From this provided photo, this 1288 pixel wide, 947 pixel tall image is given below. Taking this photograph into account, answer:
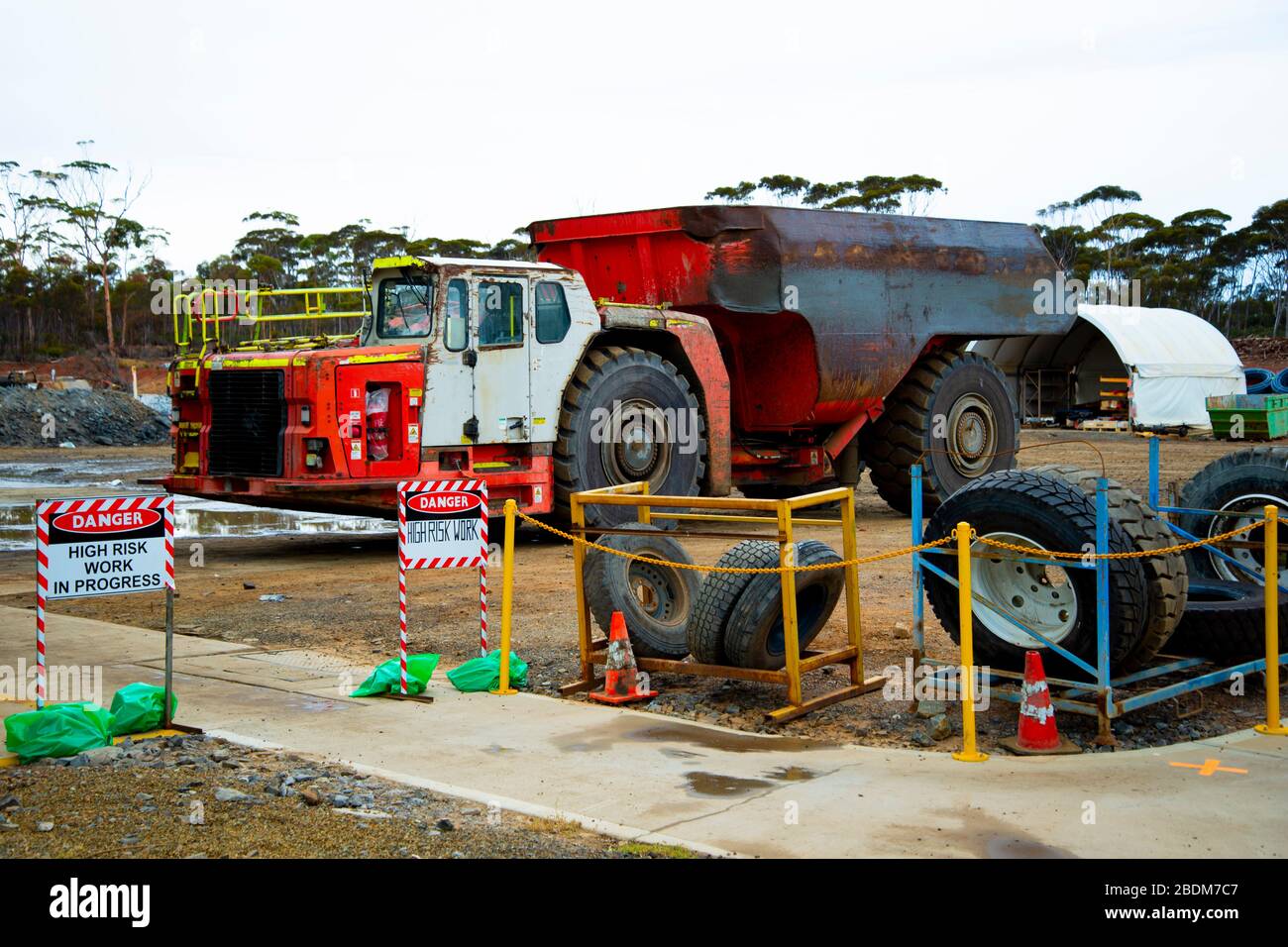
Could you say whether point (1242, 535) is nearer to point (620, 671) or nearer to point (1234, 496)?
point (1234, 496)

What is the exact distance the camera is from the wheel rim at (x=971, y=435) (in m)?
18.4

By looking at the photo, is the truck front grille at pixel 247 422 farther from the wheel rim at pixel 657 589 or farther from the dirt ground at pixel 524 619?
the wheel rim at pixel 657 589

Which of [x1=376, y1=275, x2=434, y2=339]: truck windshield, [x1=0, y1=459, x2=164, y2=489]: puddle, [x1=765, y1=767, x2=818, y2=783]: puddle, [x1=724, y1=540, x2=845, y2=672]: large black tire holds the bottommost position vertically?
[x1=765, y1=767, x2=818, y2=783]: puddle

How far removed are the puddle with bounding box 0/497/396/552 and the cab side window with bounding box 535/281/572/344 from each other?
14.4ft

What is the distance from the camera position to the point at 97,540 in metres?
7.39

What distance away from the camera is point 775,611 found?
8430mm

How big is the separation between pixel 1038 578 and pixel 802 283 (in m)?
8.11

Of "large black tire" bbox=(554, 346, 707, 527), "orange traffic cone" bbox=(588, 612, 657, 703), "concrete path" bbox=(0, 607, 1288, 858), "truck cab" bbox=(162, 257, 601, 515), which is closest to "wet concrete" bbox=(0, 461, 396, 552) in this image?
"truck cab" bbox=(162, 257, 601, 515)

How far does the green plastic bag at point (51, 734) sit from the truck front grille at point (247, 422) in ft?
22.3

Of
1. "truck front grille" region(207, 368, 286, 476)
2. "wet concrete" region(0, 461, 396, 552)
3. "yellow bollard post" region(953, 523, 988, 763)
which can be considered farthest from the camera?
"wet concrete" region(0, 461, 396, 552)

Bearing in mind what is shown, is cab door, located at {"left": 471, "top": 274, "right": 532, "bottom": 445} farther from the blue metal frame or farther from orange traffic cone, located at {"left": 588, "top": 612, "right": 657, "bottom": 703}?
the blue metal frame

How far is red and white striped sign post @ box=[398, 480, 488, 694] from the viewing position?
8.98 meters
